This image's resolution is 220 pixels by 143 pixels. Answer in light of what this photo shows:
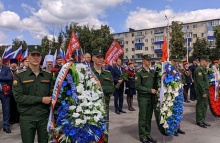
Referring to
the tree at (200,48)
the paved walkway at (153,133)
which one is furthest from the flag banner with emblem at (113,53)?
the tree at (200,48)

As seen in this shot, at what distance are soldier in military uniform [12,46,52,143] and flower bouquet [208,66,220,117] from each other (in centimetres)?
646

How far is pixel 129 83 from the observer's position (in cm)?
1070

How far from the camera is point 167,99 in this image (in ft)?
18.9

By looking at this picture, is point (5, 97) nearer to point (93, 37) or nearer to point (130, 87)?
point (130, 87)

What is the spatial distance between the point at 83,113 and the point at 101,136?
55cm

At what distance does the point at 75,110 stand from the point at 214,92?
21.6 ft

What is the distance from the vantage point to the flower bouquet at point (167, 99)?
573 centimetres

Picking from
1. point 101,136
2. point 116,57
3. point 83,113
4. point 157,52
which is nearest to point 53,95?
point 83,113

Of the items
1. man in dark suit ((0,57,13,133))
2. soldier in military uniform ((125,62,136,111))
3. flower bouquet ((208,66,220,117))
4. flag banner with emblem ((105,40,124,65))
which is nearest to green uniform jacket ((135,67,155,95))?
flower bouquet ((208,66,220,117))

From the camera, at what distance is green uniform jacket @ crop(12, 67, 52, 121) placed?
365cm

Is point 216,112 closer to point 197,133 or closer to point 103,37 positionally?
point 197,133

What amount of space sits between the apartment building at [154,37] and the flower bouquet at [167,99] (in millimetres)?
58226

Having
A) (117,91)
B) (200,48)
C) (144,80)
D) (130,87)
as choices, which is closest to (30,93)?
(144,80)

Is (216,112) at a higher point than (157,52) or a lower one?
lower
